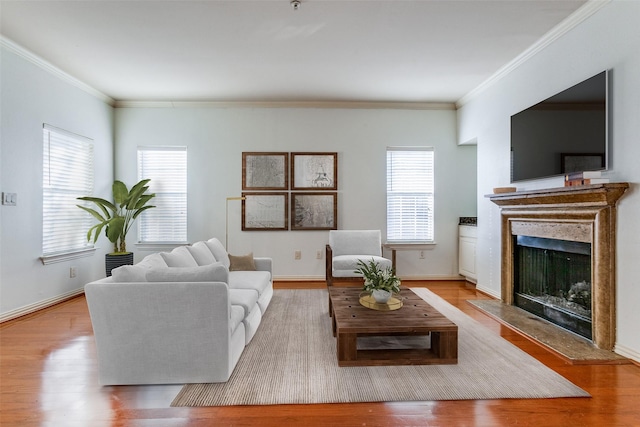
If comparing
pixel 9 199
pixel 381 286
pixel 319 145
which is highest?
pixel 319 145

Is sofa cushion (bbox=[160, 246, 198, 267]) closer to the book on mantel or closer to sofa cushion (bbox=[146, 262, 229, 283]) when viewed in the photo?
sofa cushion (bbox=[146, 262, 229, 283])

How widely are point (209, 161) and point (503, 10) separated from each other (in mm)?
4323

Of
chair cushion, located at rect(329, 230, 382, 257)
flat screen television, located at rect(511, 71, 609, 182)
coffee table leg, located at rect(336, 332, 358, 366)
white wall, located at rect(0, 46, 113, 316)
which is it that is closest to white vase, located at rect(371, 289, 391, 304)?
coffee table leg, located at rect(336, 332, 358, 366)

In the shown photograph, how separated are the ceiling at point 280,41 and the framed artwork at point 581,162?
1263 mm

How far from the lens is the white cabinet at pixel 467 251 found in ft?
16.5

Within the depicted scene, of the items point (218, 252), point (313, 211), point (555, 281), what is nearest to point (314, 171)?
point (313, 211)

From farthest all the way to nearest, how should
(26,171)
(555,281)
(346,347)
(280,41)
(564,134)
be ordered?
(26,171)
(280,41)
(555,281)
(564,134)
(346,347)

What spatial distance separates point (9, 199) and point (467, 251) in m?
5.85

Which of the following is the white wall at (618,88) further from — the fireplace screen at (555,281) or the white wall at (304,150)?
the white wall at (304,150)

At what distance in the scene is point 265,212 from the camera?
5.44 meters

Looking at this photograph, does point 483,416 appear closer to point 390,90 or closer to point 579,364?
point 579,364

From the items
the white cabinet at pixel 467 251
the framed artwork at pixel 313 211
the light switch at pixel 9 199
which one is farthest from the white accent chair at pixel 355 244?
the light switch at pixel 9 199

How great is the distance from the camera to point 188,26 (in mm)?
3166

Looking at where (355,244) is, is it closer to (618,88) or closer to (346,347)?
(346,347)
